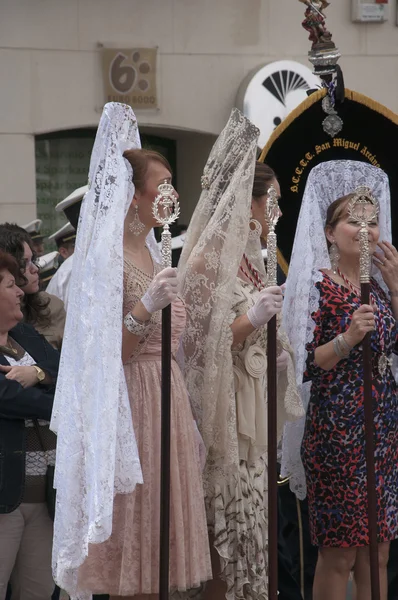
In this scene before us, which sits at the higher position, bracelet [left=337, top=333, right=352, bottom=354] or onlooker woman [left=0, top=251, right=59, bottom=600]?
bracelet [left=337, top=333, right=352, bottom=354]

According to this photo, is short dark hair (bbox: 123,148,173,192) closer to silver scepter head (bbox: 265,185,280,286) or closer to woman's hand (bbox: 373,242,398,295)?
silver scepter head (bbox: 265,185,280,286)

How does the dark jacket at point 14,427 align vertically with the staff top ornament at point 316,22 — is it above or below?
below

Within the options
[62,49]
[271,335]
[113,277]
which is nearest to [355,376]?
[271,335]

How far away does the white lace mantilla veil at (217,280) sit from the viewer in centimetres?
425

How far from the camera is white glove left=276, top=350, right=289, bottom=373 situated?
4496 millimetres

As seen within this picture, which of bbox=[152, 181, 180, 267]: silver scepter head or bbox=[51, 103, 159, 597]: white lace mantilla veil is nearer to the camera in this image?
bbox=[51, 103, 159, 597]: white lace mantilla veil

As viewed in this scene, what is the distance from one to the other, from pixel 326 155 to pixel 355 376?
3.64 ft

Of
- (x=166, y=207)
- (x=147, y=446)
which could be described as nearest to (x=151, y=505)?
(x=147, y=446)

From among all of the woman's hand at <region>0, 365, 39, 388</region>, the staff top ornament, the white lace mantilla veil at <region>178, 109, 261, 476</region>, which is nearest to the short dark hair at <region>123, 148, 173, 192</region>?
the white lace mantilla veil at <region>178, 109, 261, 476</region>

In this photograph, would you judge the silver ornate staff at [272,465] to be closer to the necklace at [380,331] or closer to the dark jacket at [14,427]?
the necklace at [380,331]

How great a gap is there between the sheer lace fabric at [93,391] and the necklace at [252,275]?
77 cm

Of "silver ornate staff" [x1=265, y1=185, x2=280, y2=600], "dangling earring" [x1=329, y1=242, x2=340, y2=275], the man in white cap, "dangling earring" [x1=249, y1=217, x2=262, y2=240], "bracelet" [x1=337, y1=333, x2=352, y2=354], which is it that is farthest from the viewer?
the man in white cap

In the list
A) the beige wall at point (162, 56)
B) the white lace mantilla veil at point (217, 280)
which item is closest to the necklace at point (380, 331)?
the white lace mantilla veil at point (217, 280)

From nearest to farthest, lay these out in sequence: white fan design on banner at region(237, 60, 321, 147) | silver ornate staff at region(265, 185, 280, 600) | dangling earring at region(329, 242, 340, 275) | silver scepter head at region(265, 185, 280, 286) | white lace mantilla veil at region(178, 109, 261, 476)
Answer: silver ornate staff at region(265, 185, 280, 600) < silver scepter head at region(265, 185, 280, 286) < white lace mantilla veil at region(178, 109, 261, 476) < dangling earring at region(329, 242, 340, 275) < white fan design on banner at region(237, 60, 321, 147)
